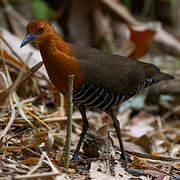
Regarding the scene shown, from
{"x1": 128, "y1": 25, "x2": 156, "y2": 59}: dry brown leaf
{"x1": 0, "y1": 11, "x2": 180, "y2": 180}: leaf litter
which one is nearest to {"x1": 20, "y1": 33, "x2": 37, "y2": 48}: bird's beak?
{"x1": 0, "y1": 11, "x2": 180, "y2": 180}: leaf litter

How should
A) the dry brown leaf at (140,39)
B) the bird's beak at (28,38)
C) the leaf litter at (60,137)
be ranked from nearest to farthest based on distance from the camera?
1. the leaf litter at (60,137)
2. the bird's beak at (28,38)
3. the dry brown leaf at (140,39)

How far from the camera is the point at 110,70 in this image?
10.3ft

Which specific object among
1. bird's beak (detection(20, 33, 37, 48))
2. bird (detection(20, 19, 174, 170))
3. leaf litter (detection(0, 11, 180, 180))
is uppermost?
A: bird's beak (detection(20, 33, 37, 48))

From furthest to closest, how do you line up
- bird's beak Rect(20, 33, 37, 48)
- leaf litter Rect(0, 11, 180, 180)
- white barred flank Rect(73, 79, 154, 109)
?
white barred flank Rect(73, 79, 154, 109) < bird's beak Rect(20, 33, 37, 48) < leaf litter Rect(0, 11, 180, 180)

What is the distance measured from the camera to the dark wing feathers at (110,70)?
2.96 metres

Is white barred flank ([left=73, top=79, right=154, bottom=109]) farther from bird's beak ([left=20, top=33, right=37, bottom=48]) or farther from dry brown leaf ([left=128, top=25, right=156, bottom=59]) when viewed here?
dry brown leaf ([left=128, top=25, right=156, bottom=59])

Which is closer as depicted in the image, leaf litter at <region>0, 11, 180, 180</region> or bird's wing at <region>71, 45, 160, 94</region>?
leaf litter at <region>0, 11, 180, 180</region>

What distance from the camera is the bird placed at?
2775 mm

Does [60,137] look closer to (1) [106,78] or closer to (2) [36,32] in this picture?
(1) [106,78]

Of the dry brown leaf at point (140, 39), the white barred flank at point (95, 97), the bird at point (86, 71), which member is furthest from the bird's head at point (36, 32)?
the dry brown leaf at point (140, 39)

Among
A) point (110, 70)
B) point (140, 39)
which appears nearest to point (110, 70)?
point (110, 70)

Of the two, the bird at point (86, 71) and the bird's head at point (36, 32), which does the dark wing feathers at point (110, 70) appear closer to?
the bird at point (86, 71)

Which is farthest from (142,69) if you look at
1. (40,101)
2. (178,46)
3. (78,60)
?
(178,46)

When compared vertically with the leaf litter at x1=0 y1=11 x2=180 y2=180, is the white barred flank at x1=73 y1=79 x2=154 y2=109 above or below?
above
